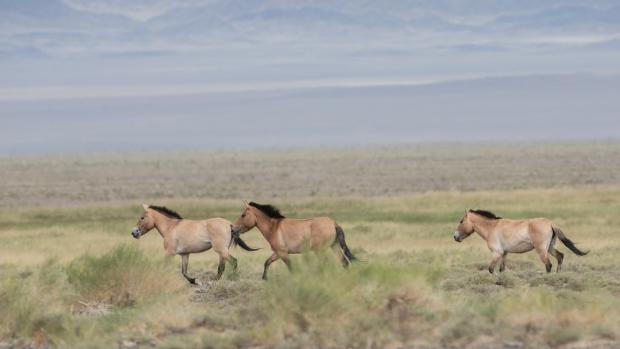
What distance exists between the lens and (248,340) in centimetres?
1251

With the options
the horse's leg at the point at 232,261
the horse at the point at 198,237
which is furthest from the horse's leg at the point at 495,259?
the horse's leg at the point at 232,261

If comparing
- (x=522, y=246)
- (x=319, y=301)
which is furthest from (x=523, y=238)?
(x=319, y=301)

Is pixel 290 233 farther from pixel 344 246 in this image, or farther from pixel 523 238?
pixel 523 238

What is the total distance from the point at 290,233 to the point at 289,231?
0.11ft

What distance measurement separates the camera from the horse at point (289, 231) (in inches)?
679

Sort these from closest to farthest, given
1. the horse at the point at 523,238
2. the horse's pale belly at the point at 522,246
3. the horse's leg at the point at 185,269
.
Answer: the horse's leg at the point at 185,269 → the horse at the point at 523,238 → the horse's pale belly at the point at 522,246

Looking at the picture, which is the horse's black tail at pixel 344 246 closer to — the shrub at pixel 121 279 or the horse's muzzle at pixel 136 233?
the shrub at pixel 121 279

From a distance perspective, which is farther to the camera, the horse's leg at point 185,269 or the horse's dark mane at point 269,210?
the horse's leg at point 185,269

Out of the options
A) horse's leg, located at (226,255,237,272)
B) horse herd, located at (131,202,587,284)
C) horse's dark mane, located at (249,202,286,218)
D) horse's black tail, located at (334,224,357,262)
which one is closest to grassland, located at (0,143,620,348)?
horse's leg, located at (226,255,237,272)

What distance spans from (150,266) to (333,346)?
15.0 ft

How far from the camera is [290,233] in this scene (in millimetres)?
17469

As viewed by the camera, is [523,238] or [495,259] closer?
[523,238]

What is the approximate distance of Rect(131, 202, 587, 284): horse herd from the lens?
57.0 feet

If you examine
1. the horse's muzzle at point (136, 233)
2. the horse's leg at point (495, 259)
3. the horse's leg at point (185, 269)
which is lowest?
the horse's leg at point (185, 269)
